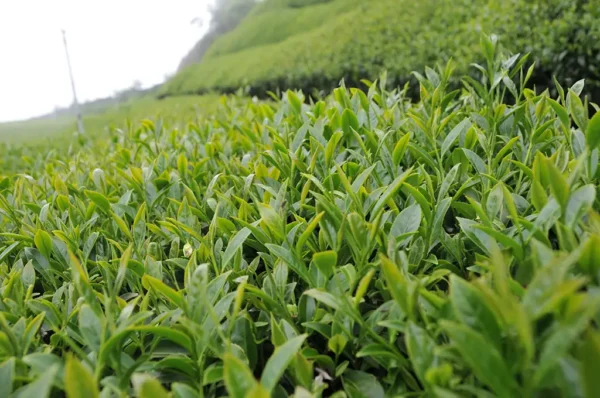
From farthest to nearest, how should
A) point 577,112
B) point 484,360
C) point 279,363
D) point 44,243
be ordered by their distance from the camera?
point 44,243 → point 577,112 → point 279,363 → point 484,360

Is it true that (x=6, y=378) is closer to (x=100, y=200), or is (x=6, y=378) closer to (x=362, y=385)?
(x=362, y=385)

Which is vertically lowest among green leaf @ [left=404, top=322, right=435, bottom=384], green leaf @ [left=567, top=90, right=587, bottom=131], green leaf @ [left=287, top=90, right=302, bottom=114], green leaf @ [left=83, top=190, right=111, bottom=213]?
green leaf @ [left=404, top=322, right=435, bottom=384]

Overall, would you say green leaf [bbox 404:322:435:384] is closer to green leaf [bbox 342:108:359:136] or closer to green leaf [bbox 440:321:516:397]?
green leaf [bbox 440:321:516:397]

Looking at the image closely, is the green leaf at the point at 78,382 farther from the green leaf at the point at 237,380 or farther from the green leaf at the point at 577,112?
the green leaf at the point at 577,112

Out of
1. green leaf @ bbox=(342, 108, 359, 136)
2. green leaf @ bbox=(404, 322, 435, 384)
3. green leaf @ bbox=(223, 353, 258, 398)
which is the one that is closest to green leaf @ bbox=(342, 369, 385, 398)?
green leaf @ bbox=(404, 322, 435, 384)

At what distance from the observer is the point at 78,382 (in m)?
0.61

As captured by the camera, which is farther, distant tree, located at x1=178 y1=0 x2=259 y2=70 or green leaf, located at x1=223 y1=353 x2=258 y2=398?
distant tree, located at x1=178 y1=0 x2=259 y2=70

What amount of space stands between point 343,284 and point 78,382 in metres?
0.51

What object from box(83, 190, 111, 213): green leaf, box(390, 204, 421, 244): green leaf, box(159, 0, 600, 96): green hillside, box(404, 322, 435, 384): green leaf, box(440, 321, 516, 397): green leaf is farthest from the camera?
box(159, 0, 600, 96): green hillside

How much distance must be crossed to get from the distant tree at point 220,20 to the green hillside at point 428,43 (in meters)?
33.5

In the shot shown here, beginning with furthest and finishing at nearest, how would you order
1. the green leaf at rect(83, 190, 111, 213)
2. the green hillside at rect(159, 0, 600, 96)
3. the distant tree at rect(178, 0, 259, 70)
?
the distant tree at rect(178, 0, 259, 70) → the green hillside at rect(159, 0, 600, 96) → the green leaf at rect(83, 190, 111, 213)

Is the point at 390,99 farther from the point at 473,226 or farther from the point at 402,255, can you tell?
the point at 402,255

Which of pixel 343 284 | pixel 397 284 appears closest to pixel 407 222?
pixel 343 284

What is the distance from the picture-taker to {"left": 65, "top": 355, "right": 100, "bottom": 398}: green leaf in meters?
0.60
